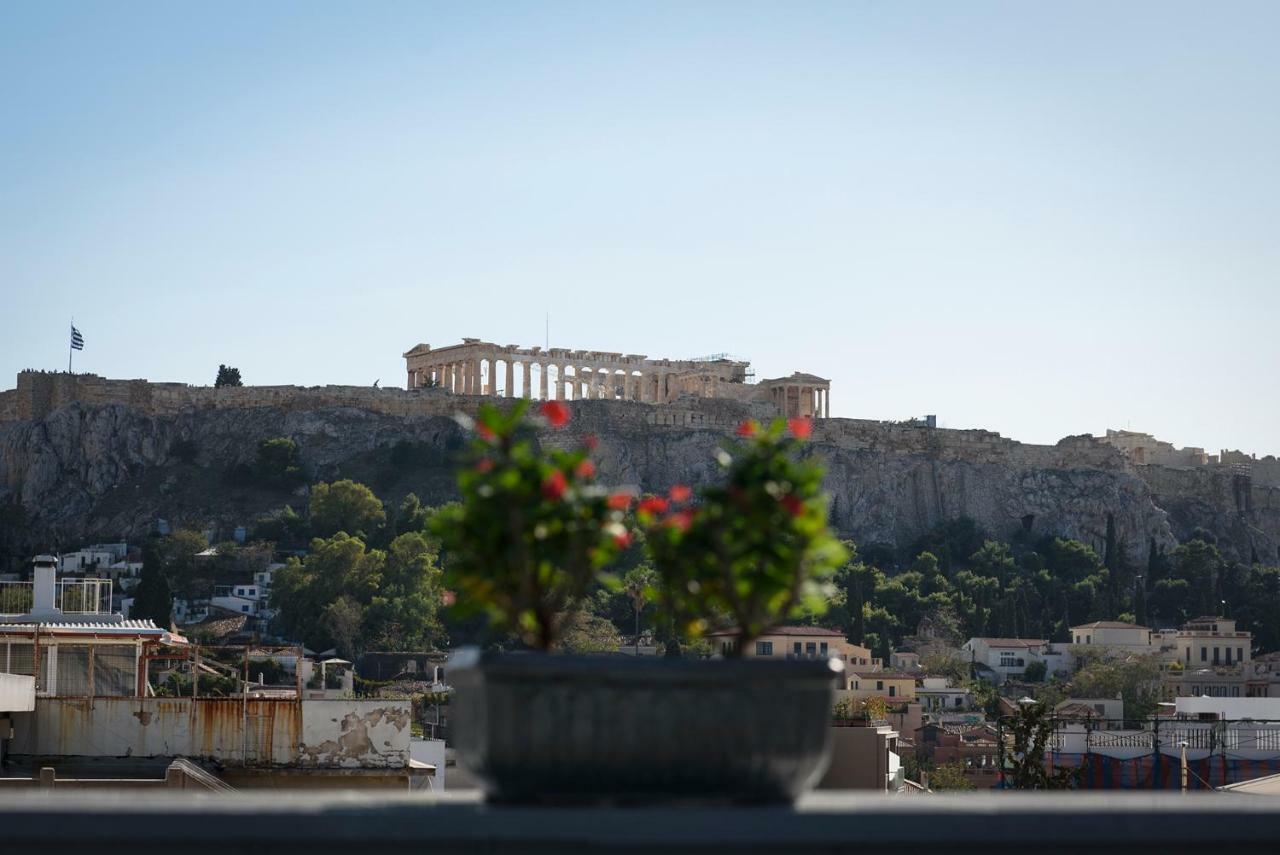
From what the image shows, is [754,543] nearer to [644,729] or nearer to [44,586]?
[644,729]

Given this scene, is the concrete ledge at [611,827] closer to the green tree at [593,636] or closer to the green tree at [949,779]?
the green tree at [949,779]

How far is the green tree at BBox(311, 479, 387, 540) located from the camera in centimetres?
8794

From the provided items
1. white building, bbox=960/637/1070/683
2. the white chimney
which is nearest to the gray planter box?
the white chimney

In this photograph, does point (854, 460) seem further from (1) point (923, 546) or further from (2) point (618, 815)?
(2) point (618, 815)

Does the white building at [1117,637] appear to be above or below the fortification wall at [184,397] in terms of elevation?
below

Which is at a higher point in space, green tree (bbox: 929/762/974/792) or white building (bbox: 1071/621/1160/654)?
white building (bbox: 1071/621/1160/654)

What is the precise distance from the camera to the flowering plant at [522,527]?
5199mm

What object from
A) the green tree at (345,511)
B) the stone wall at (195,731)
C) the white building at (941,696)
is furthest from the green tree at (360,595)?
the stone wall at (195,731)

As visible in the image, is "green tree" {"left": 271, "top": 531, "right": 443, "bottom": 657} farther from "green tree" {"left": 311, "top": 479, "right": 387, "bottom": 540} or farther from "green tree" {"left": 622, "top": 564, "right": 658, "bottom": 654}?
"green tree" {"left": 622, "top": 564, "right": 658, "bottom": 654}

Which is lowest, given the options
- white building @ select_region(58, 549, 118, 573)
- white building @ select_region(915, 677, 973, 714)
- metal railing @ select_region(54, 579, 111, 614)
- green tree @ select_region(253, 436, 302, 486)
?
white building @ select_region(915, 677, 973, 714)

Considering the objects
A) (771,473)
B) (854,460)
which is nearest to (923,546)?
(854,460)

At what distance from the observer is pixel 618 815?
15.7ft

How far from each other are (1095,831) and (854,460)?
9343cm

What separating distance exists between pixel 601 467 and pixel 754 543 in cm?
8588
